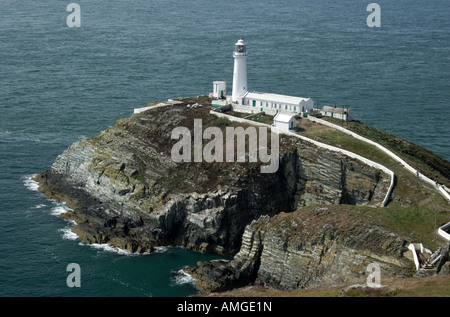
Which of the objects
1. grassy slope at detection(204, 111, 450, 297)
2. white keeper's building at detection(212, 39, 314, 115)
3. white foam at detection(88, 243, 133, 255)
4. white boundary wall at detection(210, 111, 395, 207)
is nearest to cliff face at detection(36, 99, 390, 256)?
white foam at detection(88, 243, 133, 255)

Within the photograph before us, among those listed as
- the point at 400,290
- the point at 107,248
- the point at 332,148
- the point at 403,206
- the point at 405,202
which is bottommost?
the point at 107,248

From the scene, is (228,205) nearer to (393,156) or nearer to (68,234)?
(68,234)

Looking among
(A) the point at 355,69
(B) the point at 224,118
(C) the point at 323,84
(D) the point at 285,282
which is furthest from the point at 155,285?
(A) the point at 355,69

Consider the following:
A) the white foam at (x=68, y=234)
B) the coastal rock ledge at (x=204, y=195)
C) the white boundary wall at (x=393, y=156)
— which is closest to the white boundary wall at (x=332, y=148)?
the coastal rock ledge at (x=204, y=195)

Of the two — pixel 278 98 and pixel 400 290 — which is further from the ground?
pixel 278 98

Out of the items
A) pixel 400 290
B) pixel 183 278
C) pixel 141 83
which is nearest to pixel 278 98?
pixel 183 278
